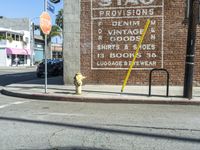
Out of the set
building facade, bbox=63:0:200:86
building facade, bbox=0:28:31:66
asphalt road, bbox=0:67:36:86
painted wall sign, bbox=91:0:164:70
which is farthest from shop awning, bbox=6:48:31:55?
painted wall sign, bbox=91:0:164:70

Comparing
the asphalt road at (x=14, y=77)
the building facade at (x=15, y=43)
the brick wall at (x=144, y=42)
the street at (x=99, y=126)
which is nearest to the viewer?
the street at (x=99, y=126)

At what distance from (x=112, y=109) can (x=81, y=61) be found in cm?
603

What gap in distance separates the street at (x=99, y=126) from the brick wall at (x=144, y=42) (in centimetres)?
435

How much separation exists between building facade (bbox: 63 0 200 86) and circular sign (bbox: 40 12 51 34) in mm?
2028

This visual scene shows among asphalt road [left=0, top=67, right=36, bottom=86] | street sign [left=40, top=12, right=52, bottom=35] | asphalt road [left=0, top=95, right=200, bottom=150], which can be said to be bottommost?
asphalt road [left=0, top=67, right=36, bottom=86]

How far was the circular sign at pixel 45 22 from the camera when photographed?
1453 cm

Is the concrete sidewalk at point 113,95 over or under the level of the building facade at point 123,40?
under

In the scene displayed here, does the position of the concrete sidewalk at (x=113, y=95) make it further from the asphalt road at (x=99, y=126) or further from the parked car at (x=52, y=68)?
the parked car at (x=52, y=68)

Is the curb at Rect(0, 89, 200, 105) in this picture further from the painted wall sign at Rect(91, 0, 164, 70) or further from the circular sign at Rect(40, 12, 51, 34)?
the painted wall sign at Rect(91, 0, 164, 70)

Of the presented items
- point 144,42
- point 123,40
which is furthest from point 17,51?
point 144,42

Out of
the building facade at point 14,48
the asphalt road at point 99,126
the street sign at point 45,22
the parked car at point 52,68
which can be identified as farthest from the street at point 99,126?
the building facade at point 14,48

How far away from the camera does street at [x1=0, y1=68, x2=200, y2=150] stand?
6.95 meters

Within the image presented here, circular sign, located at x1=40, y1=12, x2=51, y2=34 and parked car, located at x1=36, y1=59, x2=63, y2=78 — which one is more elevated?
circular sign, located at x1=40, y1=12, x2=51, y2=34

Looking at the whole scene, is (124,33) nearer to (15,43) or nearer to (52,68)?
(52,68)
